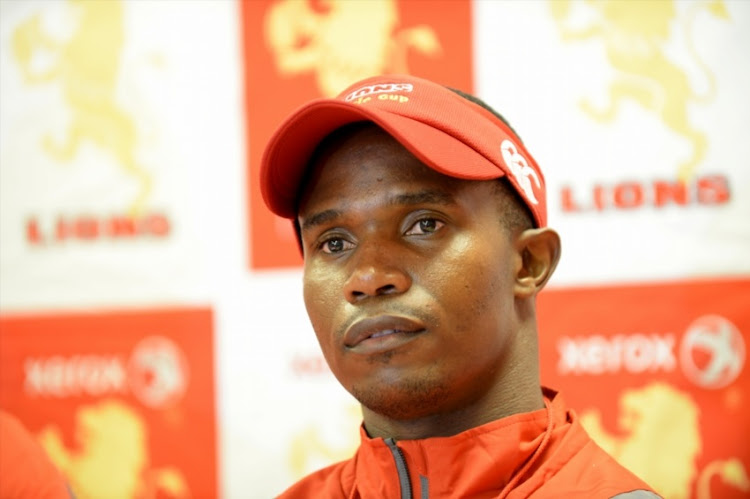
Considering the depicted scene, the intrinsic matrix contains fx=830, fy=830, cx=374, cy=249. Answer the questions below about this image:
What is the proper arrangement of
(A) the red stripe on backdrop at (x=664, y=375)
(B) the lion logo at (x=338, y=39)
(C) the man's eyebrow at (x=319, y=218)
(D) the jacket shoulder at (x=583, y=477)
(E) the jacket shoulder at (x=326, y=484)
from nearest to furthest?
(D) the jacket shoulder at (x=583, y=477)
(C) the man's eyebrow at (x=319, y=218)
(E) the jacket shoulder at (x=326, y=484)
(A) the red stripe on backdrop at (x=664, y=375)
(B) the lion logo at (x=338, y=39)

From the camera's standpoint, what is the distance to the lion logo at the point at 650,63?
1.78m

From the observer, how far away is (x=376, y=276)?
1.03 metres

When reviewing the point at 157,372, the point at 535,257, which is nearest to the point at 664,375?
the point at 535,257

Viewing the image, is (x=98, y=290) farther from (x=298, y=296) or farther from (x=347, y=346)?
(x=347, y=346)

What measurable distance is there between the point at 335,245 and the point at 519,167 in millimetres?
280

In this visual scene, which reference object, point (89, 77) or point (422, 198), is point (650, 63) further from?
point (89, 77)

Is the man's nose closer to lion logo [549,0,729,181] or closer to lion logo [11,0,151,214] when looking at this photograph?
lion logo [549,0,729,181]

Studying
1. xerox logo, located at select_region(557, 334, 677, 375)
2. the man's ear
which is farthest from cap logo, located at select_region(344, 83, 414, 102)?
xerox logo, located at select_region(557, 334, 677, 375)

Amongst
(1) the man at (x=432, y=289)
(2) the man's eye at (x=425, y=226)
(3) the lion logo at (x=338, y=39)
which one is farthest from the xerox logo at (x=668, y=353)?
(2) the man's eye at (x=425, y=226)

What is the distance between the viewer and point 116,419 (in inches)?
78.2

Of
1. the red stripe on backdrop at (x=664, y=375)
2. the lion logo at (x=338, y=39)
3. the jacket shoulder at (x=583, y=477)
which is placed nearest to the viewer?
the jacket shoulder at (x=583, y=477)

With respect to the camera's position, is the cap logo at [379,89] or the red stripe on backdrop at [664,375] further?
the red stripe on backdrop at [664,375]

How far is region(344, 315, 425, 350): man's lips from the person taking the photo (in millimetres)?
1023

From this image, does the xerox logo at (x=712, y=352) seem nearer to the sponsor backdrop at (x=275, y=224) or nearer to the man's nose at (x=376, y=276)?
the sponsor backdrop at (x=275, y=224)
